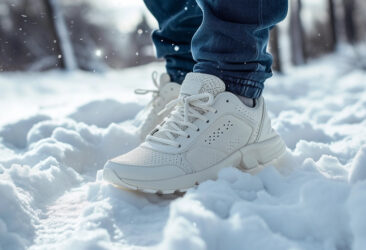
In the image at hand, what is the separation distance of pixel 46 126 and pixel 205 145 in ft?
3.60

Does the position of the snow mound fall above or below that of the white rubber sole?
below

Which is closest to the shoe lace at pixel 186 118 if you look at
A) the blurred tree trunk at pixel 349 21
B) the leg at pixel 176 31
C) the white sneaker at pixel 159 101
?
the white sneaker at pixel 159 101

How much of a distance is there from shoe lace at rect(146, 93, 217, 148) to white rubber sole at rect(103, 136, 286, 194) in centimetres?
12

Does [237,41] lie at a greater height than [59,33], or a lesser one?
greater

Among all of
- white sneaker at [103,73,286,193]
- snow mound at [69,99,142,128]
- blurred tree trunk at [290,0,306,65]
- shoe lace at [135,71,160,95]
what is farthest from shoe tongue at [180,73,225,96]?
blurred tree trunk at [290,0,306,65]

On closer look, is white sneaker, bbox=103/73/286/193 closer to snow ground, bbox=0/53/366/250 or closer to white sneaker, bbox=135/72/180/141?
snow ground, bbox=0/53/366/250

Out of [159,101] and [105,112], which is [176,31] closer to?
[159,101]

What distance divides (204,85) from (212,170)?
26cm

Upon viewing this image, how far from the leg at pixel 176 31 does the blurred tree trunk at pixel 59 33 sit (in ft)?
27.9

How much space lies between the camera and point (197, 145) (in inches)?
45.1

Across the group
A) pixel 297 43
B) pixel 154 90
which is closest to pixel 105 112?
pixel 154 90

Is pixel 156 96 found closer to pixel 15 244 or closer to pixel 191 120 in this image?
pixel 191 120

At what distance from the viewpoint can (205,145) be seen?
3.78 feet

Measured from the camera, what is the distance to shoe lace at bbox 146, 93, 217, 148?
3.80ft
